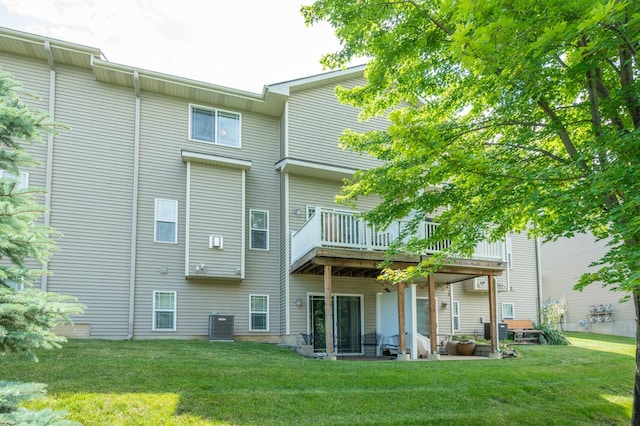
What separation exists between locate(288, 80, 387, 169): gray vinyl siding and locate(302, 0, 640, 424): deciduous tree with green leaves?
518 centimetres

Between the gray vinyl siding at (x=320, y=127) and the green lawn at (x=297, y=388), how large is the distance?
6182 millimetres

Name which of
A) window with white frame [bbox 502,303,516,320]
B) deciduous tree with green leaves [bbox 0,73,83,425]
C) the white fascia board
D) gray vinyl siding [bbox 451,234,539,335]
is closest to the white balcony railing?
the white fascia board

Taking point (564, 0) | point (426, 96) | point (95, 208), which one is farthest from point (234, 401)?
point (95, 208)

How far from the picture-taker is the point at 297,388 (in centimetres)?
809

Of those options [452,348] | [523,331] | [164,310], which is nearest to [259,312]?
[164,310]

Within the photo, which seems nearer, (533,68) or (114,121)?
(533,68)

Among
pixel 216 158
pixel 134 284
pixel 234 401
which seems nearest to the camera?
pixel 234 401

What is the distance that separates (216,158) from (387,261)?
22.4ft

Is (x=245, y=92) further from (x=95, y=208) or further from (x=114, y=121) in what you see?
(x=95, y=208)

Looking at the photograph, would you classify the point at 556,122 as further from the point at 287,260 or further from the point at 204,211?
the point at 204,211

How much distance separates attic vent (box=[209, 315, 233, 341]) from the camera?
12.9 meters

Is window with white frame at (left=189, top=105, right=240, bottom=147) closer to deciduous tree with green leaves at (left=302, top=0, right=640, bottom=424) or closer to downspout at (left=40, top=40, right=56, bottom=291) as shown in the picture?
downspout at (left=40, top=40, right=56, bottom=291)

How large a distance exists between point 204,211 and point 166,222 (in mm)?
1078

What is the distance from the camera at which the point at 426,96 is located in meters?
8.57
